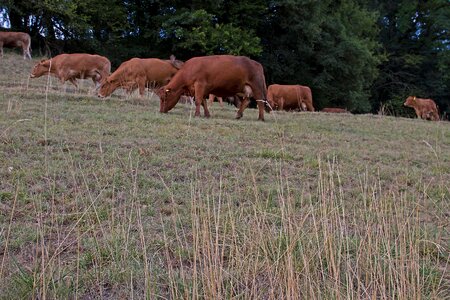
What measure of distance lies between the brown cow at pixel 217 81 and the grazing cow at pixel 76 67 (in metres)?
5.14

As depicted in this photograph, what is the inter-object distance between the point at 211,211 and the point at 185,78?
8088 millimetres

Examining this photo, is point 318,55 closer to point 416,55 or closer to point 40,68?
point 416,55

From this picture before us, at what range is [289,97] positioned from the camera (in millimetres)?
21156

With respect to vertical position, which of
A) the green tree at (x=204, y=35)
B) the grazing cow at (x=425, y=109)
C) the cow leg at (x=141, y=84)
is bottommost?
the cow leg at (x=141, y=84)

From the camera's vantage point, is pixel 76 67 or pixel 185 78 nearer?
pixel 185 78

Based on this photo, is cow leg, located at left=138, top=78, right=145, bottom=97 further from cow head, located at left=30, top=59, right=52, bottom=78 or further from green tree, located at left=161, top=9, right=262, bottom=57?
green tree, located at left=161, top=9, right=262, bottom=57

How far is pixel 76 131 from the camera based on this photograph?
827cm

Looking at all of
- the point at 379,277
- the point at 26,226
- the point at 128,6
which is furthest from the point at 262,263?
the point at 128,6

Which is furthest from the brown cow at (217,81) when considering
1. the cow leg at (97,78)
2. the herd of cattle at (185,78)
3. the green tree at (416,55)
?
the green tree at (416,55)

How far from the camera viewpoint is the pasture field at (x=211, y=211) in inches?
133

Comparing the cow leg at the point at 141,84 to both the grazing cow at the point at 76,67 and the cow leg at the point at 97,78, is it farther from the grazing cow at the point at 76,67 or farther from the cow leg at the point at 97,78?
the cow leg at the point at 97,78

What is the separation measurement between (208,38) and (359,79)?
951 centimetres

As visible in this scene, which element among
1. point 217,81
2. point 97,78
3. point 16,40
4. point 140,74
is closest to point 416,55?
point 16,40

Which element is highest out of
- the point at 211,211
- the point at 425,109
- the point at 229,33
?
the point at 229,33
